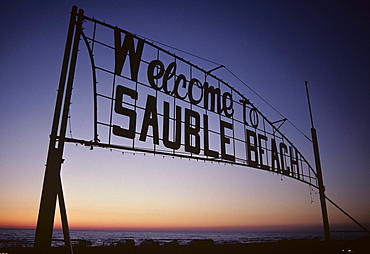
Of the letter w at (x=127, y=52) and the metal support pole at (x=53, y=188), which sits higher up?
the letter w at (x=127, y=52)

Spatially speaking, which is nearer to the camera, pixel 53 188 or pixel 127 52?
pixel 53 188

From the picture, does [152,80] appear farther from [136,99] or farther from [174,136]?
[174,136]

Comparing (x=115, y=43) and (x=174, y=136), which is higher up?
(x=115, y=43)

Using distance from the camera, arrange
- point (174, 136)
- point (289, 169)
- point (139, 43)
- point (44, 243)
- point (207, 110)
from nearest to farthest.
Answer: point (44, 243) < point (139, 43) < point (174, 136) < point (207, 110) < point (289, 169)

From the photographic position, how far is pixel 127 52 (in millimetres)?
11953

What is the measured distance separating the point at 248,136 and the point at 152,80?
25.7ft

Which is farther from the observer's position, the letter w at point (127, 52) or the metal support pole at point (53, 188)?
the letter w at point (127, 52)

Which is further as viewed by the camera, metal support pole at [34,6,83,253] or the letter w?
the letter w

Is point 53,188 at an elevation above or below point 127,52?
below

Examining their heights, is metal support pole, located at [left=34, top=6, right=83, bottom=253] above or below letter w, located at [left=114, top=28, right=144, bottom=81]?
below

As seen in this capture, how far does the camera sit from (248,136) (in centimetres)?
1814

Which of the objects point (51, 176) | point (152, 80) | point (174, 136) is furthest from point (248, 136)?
point (51, 176)

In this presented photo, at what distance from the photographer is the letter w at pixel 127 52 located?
11.6 m

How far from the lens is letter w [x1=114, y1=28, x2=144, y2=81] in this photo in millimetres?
11594
